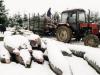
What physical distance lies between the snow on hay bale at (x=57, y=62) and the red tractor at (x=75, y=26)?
11.5ft

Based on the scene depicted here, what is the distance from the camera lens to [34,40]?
512 inches

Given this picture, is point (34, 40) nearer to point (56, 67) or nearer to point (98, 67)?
point (56, 67)

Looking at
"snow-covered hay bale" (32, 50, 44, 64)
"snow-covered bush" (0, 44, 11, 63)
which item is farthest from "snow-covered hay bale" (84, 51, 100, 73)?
"snow-covered bush" (0, 44, 11, 63)

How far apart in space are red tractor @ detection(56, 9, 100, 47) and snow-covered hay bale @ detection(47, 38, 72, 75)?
3497mm

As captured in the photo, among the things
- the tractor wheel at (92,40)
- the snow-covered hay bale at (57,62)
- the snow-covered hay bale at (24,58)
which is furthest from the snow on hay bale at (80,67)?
the tractor wheel at (92,40)

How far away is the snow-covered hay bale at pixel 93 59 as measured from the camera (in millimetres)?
10820

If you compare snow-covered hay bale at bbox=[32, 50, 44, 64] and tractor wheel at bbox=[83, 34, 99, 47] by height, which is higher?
tractor wheel at bbox=[83, 34, 99, 47]

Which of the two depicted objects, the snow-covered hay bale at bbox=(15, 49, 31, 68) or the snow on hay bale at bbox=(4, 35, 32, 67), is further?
the snow on hay bale at bbox=(4, 35, 32, 67)

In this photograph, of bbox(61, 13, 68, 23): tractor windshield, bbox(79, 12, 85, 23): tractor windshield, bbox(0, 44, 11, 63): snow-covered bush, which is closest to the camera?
bbox(0, 44, 11, 63): snow-covered bush

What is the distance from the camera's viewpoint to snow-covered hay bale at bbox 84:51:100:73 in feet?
35.5

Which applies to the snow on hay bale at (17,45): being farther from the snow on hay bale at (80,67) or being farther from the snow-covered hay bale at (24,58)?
the snow on hay bale at (80,67)

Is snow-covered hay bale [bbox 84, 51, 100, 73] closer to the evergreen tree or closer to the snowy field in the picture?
the snowy field

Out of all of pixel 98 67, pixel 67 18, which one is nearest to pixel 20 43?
pixel 98 67

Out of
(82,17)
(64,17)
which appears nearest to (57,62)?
(82,17)
